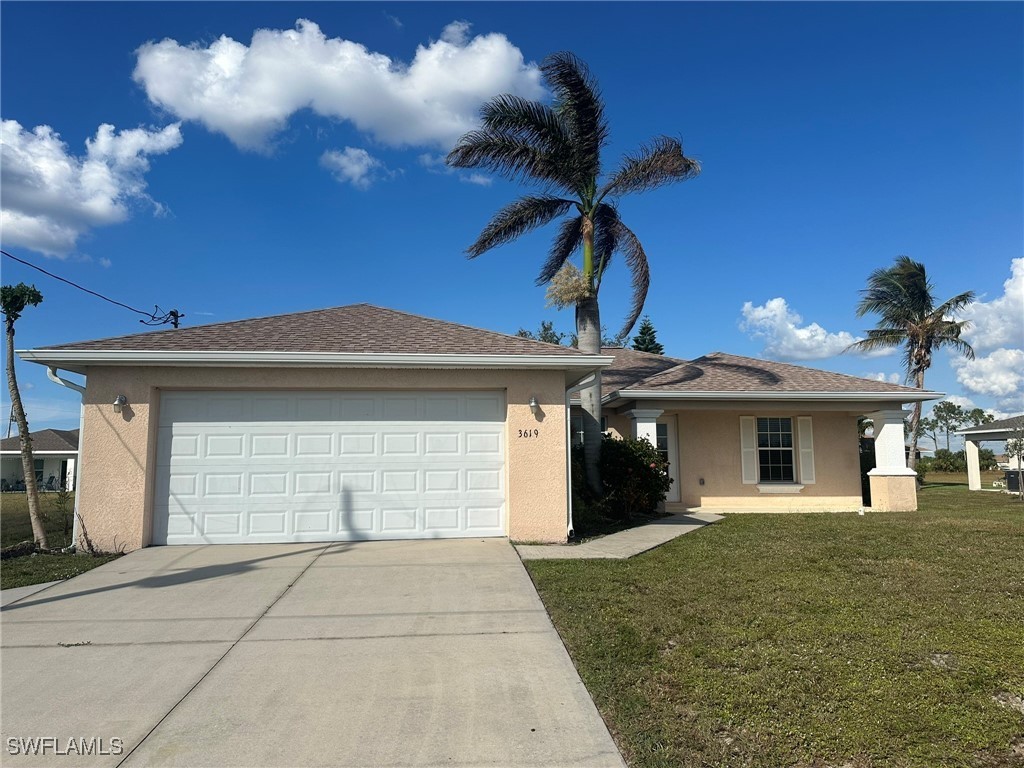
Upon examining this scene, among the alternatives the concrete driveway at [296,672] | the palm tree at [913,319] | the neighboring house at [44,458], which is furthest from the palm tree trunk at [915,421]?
the neighboring house at [44,458]

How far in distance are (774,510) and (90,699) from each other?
45.3ft

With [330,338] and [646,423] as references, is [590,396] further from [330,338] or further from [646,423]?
[330,338]

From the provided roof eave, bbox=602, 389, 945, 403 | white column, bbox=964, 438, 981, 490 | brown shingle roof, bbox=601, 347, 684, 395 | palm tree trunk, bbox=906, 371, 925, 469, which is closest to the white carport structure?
white column, bbox=964, 438, 981, 490

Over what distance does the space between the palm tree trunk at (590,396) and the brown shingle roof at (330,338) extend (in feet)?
8.94

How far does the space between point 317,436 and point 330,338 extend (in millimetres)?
1614

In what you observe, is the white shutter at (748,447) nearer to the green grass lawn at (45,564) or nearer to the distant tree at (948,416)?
the green grass lawn at (45,564)

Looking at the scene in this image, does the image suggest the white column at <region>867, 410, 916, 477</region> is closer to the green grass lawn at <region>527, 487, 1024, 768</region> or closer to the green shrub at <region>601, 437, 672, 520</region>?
the green shrub at <region>601, 437, 672, 520</region>

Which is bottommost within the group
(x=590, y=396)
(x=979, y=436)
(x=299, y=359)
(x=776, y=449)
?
(x=776, y=449)

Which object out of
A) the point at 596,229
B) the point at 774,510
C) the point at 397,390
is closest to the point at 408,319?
the point at 397,390

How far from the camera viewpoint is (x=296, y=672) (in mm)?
4652

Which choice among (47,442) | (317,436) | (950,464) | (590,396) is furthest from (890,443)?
(47,442)

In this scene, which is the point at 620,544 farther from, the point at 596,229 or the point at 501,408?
the point at 596,229

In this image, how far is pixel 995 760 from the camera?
332 centimetres

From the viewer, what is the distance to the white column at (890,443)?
47.5 ft
